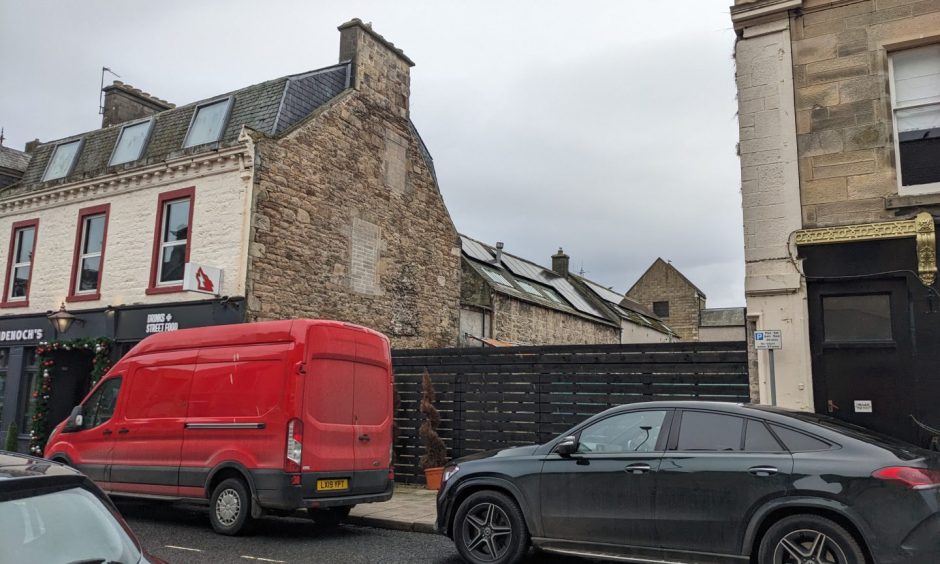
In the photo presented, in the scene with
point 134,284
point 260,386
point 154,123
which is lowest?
point 260,386

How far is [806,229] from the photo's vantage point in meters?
9.66

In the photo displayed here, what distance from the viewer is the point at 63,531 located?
2852 millimetres

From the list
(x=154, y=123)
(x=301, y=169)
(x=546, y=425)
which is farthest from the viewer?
(x=154, y=123)

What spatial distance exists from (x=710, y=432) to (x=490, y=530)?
2288 mm

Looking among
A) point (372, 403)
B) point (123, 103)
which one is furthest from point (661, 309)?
point (372, 403)

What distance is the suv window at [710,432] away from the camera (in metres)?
5.81

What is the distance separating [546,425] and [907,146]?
21.8 feet

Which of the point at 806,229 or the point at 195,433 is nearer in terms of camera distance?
the point at 195,433

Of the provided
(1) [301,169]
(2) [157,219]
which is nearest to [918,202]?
(1) [301,169]

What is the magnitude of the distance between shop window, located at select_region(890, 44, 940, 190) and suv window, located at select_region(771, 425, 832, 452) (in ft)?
18.1

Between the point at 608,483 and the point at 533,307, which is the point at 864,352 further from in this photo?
the point at 533,307

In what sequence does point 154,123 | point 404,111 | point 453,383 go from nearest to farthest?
point 453,383 → point 154,123 → point 404,111

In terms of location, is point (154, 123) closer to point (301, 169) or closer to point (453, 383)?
point (301, 169)

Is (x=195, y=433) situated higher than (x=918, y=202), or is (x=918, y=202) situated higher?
(x=918, y=202)
